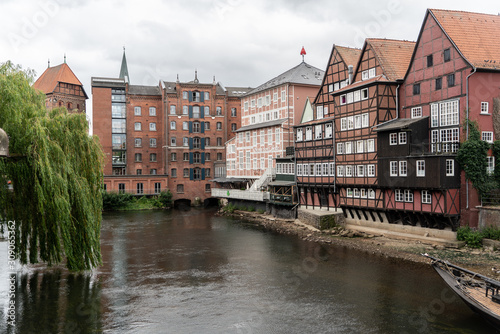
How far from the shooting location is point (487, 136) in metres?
28.6

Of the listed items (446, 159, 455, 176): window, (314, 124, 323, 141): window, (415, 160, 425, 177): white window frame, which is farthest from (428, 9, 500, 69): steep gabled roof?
(314, 124, 323, 141): window

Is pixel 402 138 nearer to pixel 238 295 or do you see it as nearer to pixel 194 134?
pixel 238 295

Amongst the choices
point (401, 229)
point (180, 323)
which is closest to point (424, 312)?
point (180, 323)

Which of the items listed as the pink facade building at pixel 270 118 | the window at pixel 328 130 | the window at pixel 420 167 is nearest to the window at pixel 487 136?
the window at pixel 420 167

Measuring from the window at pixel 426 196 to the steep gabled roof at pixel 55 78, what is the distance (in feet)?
186

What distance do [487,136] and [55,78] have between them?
61.4 metres

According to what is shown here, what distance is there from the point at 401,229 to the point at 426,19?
1580 cm

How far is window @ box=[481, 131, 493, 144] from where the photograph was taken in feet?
93.3

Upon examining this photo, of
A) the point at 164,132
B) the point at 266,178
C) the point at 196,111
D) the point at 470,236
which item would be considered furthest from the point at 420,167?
the point at 164,132

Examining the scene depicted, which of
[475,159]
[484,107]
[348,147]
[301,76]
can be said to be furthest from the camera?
[301,76]

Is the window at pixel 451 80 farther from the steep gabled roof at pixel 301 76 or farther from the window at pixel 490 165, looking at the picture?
the steep gabled roof at pixel 301 76

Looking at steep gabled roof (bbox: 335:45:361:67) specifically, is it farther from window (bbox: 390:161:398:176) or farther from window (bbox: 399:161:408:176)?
window (bbox: 399:161:408:176)

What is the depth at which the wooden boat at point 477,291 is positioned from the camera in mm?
15148

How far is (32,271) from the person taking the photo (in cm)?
2322
